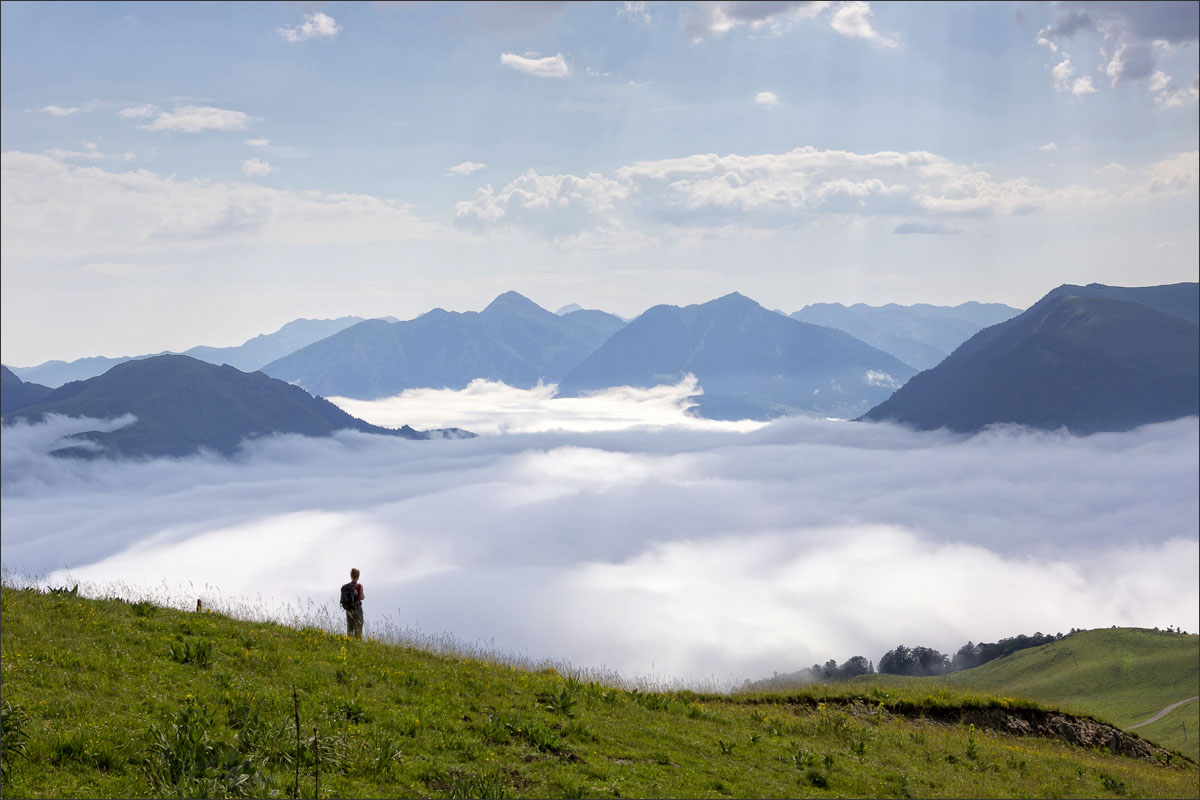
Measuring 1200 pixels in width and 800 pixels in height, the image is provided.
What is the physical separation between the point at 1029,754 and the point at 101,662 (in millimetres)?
27953

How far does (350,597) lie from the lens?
24.8 metres

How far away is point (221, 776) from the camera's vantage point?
43.5 ft

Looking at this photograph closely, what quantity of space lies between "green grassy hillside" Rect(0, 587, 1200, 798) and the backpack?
2.56 metres

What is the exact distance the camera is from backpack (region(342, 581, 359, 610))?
24680 mm

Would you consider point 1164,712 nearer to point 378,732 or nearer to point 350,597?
point 350,597

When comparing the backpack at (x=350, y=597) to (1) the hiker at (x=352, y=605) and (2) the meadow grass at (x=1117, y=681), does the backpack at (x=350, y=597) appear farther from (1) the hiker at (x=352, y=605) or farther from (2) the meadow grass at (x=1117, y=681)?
(2) the meadow grass at (x=1117, y=681)

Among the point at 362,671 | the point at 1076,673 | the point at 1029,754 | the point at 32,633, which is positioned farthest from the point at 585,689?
the point at 1076,673

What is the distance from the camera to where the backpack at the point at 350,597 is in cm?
2468

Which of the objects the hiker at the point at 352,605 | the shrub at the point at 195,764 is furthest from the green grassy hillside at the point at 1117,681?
the shrub at the point at 195,764

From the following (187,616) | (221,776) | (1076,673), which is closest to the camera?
(221,776)

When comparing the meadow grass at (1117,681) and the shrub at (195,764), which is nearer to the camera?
the shrub at (195,764)

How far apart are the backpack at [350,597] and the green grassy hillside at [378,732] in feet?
8.41

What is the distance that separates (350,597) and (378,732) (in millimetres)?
9331

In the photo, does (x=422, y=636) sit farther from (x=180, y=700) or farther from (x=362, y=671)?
(x=180, y=700)
